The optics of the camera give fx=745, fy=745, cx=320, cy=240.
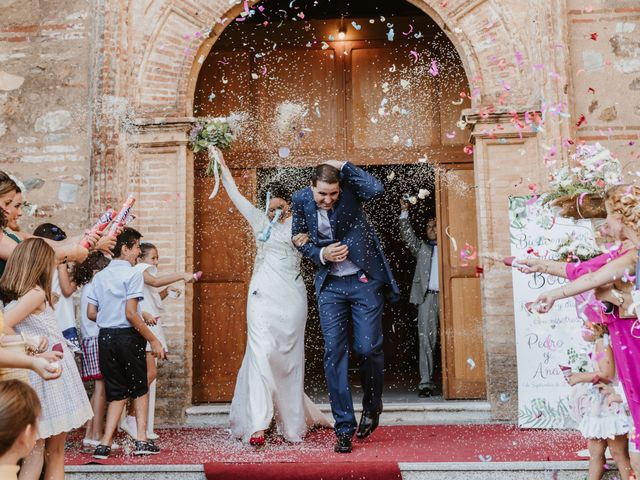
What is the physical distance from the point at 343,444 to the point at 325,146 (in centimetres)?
407

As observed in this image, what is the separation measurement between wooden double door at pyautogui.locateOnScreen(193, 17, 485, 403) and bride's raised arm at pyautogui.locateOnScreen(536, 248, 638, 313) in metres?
3.85

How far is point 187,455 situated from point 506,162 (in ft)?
13.2

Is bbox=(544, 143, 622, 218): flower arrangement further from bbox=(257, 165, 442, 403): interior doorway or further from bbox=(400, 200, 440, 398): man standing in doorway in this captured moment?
bbox=(257, 165, 442, 403): interior doorway

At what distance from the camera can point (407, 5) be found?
9.02 metres

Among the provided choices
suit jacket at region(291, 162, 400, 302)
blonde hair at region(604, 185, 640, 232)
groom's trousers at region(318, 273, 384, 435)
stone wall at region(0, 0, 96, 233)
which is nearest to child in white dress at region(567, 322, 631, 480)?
blonde hair at region(604, 185, 640, 232)

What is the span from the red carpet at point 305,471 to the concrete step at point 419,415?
207 centimetres

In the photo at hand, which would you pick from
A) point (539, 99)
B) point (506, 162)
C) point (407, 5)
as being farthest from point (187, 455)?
point (407, 5)

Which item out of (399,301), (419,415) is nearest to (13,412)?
(419,415)

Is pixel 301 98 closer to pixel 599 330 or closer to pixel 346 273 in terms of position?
pixel 346 273

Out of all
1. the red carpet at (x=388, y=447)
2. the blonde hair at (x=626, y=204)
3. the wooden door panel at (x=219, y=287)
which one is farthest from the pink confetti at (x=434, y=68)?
the blonde hair at (x=626, y=204)

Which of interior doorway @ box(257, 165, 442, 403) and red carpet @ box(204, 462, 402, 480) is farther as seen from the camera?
interior doorway @ box(257, 165, 442, 403)

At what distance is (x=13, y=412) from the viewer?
2686mm

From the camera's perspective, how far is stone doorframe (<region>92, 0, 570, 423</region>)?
7062 millimetres

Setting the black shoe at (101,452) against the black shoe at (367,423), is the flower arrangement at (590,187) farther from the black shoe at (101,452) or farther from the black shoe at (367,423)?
the black shoe at (101,452)
